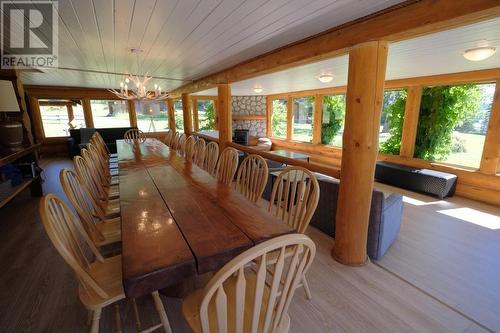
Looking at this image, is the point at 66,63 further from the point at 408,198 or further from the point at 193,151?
the point at 408,198

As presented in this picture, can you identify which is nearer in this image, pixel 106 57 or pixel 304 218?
pixel 304 218

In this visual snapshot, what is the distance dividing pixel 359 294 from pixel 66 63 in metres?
5.11

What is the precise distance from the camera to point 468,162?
14.9 ft

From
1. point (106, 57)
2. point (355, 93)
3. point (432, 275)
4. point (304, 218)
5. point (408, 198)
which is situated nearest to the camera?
point (304, 218)

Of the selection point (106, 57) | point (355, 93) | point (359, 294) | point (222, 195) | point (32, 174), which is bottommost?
point (359, 294)

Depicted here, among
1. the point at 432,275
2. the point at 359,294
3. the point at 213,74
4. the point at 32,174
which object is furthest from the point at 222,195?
the point at 32,174

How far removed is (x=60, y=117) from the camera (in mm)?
7926

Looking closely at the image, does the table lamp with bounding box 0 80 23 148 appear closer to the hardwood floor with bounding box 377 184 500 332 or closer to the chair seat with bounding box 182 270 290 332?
the chair seat with bounding box 182 270 290 332

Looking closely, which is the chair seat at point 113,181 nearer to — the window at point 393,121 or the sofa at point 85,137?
the sofa at point 85,137

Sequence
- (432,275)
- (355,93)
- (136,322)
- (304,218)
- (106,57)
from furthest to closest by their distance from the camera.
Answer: (106,57)
(432,275)
(355,93)
(304,218)
(136,322)

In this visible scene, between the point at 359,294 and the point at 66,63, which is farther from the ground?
the point at 66,63

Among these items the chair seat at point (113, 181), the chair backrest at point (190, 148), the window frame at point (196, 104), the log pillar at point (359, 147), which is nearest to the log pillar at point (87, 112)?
the window frame at point (196, 104)

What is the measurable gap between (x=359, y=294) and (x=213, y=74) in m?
4.31

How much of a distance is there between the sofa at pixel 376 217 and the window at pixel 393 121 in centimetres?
373
